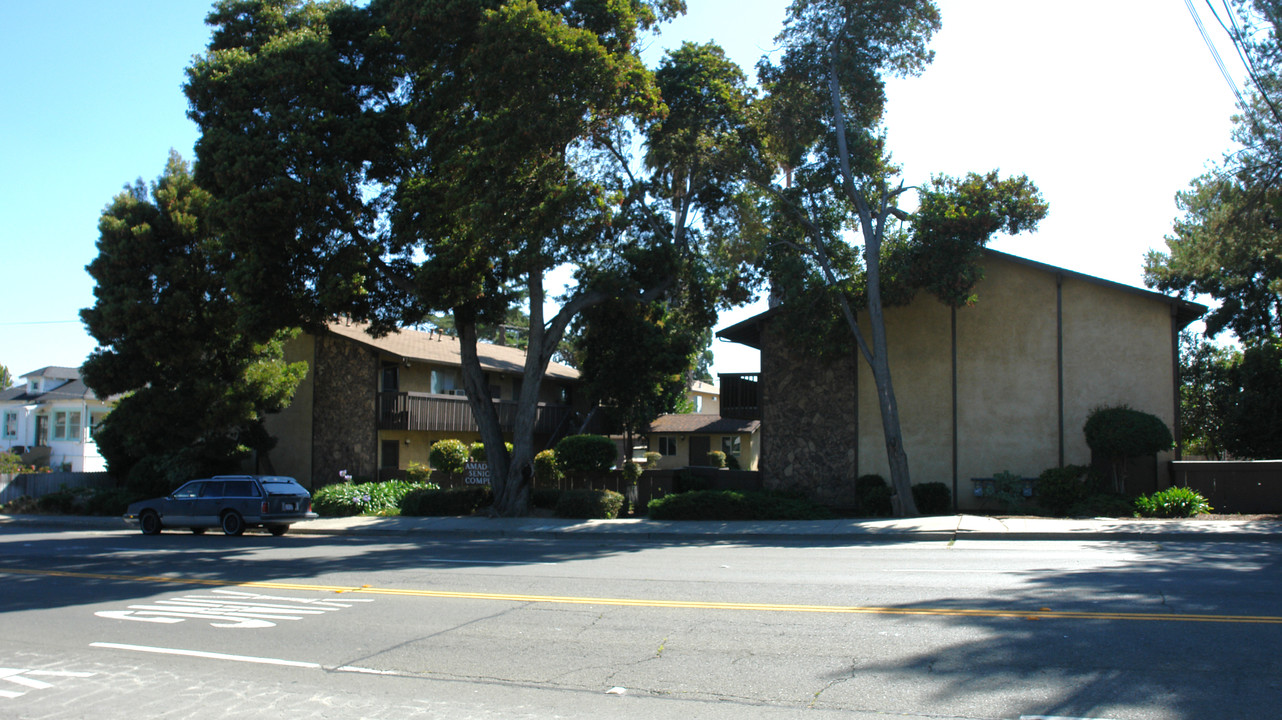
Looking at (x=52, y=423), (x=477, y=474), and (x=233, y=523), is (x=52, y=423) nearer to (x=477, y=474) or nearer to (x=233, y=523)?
(x=477, y=474)

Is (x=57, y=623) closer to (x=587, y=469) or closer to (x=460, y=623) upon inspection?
(x=460, y=623)

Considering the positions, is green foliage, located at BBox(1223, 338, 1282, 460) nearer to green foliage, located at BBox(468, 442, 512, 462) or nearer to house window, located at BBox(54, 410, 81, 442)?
green foliage, located at BBox(468, 442, 512, 462)

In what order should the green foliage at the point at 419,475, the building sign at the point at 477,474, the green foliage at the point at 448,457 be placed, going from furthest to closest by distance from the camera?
the green foliage at the point at 448,457
the green foliage at the point at 419,475
the building sign at the point at 477,474

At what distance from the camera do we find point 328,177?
20.6m

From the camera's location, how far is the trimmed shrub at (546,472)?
27359 mm

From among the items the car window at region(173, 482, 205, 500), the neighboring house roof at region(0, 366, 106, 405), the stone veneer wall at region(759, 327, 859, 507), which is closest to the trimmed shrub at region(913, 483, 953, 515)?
the stone veneer wall at region(759, 327, 859, 507)

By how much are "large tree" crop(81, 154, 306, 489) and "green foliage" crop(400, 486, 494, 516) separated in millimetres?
7438

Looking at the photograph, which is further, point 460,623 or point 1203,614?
point 460,623

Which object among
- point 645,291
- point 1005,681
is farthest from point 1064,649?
point 645,291

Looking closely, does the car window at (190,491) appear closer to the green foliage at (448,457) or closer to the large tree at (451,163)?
the large tree at (451,163)

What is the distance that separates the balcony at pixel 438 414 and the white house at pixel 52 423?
2183 centimetres

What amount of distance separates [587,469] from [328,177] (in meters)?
10.8

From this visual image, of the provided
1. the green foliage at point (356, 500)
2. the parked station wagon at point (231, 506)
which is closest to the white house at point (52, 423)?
the green foliage at point (356, 500)

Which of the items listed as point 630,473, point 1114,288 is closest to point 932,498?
point 1114,288
